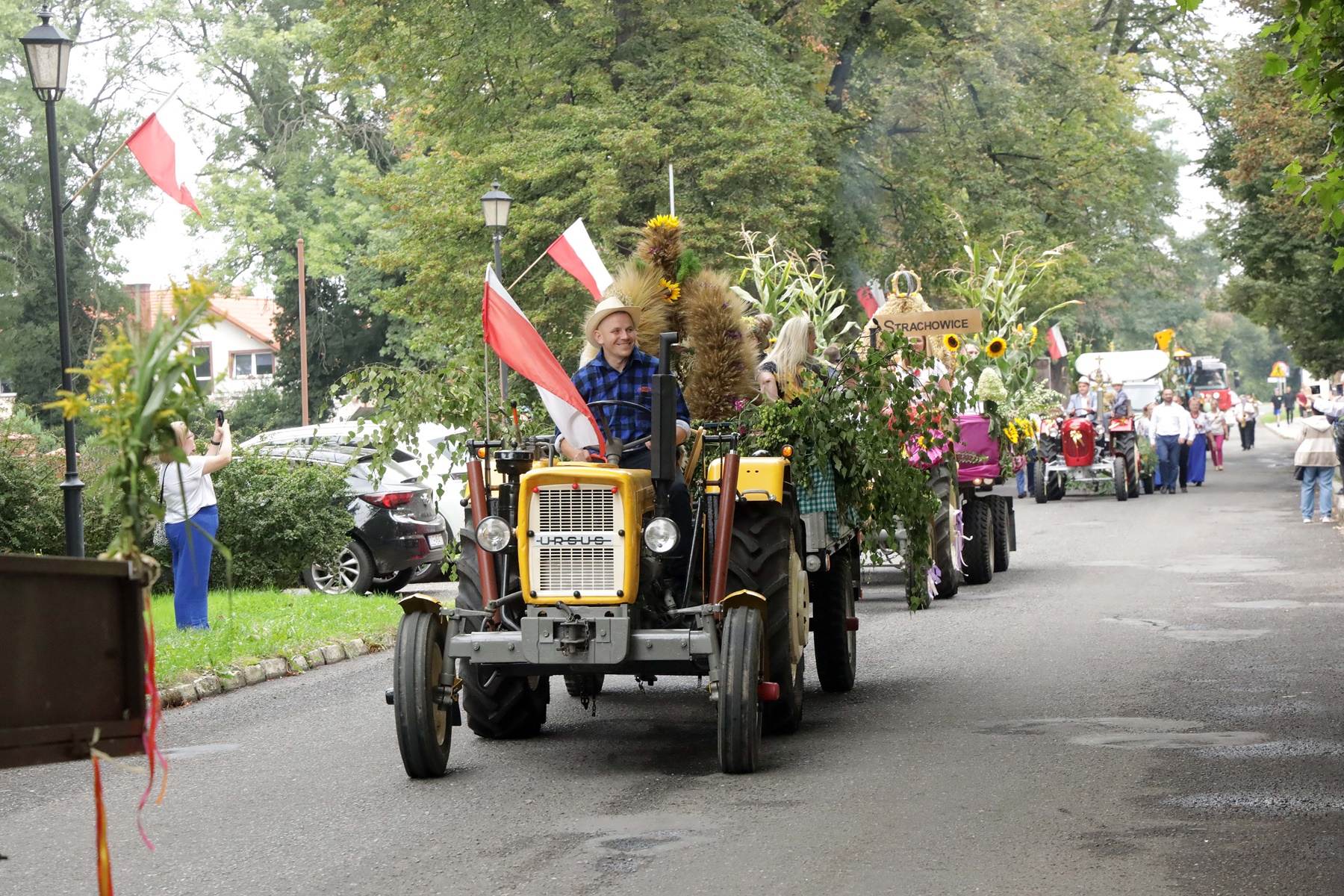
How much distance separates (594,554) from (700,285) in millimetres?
2157

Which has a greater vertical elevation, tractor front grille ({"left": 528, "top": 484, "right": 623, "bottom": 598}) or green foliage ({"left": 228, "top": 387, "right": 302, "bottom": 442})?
green foliage ({"left": 228, "top": 387, "right": 302, "bottom": 442})

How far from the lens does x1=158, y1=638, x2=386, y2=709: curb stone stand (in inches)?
448

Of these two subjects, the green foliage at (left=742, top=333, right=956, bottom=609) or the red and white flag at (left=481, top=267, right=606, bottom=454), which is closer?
the red and white flag at (left=481, top=267, right=606, bottom=454)

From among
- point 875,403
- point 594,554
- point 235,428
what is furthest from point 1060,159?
point 594,554

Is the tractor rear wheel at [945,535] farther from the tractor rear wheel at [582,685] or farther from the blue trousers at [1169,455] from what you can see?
the blue trousers at [1169,455]

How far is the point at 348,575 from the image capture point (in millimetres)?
18406

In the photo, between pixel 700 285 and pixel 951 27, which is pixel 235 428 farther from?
pixel 700 285

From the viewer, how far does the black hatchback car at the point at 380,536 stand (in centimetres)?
1819

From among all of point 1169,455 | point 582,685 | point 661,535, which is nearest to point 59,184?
point 582,685

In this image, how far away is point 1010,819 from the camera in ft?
23.5

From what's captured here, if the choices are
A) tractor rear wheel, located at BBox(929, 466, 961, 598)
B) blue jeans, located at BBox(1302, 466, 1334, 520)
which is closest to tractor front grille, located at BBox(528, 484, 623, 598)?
tractor rear wheel, located at BBox(929, 466, 961, 598)

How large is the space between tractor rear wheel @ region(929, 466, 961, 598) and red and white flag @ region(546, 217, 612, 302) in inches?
220

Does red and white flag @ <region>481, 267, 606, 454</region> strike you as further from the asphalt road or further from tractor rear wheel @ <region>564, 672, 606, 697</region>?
tractor rear wheel @ <region>564, 672, 606, 697</region>

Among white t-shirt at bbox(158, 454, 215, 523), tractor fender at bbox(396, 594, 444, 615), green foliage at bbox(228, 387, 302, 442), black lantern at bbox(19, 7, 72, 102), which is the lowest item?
tractor fender at bbox(396, 594, 444, 615)
